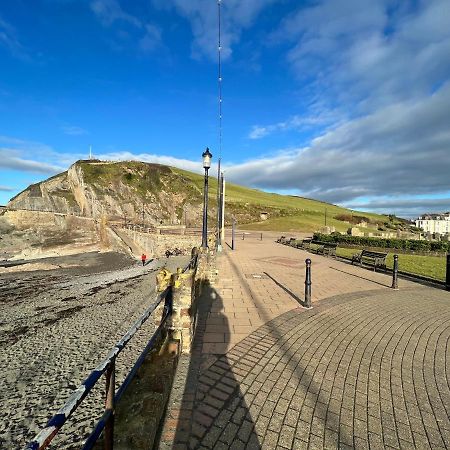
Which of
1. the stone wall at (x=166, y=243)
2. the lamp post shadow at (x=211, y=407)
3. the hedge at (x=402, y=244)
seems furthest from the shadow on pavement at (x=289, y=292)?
the stone wall at (x=166, y=243)

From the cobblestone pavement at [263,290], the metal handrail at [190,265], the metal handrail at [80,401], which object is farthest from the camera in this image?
the cobblestone pavement at [263,290]

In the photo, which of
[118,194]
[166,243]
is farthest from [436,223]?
[166,243]

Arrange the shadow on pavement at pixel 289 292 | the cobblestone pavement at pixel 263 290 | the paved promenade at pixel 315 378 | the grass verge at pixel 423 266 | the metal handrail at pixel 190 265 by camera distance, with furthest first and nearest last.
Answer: the grass verge at pixel 423 266 < the shadow on pavement at pixel 289 292 < the cobblestone pavement at pixel 263 290 < the metal handrail at pixel 190 265 < the paved promenade at pixel 315 378

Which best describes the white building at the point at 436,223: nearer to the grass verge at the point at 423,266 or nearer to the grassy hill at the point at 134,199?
the grassy hill at the point at 134,199

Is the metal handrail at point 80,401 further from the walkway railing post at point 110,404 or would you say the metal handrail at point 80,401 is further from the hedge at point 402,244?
the hedge at point 402,244

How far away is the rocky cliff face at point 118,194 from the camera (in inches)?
3147

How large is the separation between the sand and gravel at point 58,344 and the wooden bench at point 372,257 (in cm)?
1057

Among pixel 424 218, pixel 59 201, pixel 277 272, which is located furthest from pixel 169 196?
pixel 424 218

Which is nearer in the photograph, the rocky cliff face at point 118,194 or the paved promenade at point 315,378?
the paved promenade at point 315,378

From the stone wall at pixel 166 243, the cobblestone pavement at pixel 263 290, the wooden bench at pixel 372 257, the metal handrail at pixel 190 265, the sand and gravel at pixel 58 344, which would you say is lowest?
the sand and gravel at pixel 58 344

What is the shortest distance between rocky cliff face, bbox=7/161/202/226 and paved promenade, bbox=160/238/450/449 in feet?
239

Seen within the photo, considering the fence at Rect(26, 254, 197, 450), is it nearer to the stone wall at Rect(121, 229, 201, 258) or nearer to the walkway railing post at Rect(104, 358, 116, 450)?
the walkway railing post at Rect(104, 358, 116, 450)

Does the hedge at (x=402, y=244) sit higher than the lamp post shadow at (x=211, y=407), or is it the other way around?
the hedge at (x=402, y=244)

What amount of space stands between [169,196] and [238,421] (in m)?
87.2
